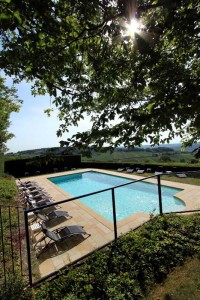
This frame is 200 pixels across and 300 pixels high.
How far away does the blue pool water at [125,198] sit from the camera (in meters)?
11.3

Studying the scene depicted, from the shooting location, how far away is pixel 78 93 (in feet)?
14.7

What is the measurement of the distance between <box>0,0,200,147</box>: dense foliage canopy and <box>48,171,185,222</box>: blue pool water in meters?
4.80

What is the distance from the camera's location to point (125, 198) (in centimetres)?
1414

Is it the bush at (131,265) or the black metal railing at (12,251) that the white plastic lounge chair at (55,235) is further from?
the bush at (131,265)

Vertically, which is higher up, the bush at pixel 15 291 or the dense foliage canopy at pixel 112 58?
the dense foliage canopy at pixel 112 58

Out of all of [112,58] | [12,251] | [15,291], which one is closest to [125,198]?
[12,251]

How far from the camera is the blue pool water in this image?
1130 centimetres

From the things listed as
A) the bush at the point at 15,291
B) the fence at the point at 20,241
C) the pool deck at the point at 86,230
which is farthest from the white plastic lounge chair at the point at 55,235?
the bush at the point at 15,291

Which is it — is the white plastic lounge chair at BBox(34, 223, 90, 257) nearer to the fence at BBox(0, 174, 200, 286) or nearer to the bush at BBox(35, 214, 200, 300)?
the fence at BBox(0, 174, 200, 286)

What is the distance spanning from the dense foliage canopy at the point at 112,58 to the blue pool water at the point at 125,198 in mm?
4802

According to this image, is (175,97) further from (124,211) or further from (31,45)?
(124,211)

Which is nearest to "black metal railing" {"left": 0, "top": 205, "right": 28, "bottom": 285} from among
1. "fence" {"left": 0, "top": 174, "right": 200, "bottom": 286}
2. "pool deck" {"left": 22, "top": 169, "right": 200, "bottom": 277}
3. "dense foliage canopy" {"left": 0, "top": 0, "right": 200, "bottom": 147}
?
"fence" {"left": 0, "top": 174, "right": 200, "bottom": 286}

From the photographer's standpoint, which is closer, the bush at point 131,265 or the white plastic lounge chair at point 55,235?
the bush at point 131,265

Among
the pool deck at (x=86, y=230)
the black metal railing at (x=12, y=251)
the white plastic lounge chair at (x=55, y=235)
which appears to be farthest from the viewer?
the white plastic lounge chair at (x=55, y=235)
